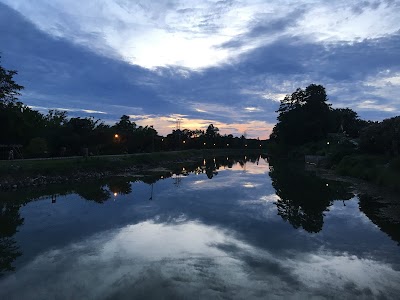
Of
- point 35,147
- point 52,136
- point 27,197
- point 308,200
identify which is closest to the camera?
point 308,200

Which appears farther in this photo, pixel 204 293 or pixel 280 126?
pixel 280 126

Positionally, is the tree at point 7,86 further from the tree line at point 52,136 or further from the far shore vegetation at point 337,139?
the far shore vegetation at point 337,139

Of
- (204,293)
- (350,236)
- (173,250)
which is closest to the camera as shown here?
(204,293)

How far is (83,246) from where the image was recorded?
1445cm

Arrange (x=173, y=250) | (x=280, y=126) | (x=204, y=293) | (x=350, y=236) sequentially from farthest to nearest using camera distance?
(x=280, y=126)
(x=350, y=236)
(x=173, y=250)
(x=204, y=293)

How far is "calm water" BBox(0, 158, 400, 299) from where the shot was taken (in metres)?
10.2

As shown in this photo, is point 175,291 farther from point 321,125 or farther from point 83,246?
point 321,125

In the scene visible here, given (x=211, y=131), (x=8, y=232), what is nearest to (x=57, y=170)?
(x=8, y=232)

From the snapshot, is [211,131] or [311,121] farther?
[211,131]

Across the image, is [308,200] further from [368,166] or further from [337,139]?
[337,139]

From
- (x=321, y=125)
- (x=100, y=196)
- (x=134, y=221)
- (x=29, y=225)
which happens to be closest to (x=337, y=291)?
(x=134, y=221)

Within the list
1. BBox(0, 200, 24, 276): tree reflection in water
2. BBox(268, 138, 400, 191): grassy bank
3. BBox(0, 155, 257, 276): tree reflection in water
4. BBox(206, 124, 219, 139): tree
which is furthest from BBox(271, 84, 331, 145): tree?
BBox(0, 200, 24, 276): tree reflection in water

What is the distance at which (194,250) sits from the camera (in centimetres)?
1398

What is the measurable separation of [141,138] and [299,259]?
7834 cm
